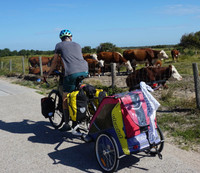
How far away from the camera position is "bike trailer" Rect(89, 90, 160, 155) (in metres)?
3.79

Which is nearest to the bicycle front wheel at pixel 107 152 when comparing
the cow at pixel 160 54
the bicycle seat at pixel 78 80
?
the bicycle seat at pixel 78 80

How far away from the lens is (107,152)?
4.07 metres

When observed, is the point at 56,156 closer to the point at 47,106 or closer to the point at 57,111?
the point at 47,106

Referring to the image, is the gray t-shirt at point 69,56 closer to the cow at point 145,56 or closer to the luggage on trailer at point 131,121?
the luggage on trailer at point 131,121

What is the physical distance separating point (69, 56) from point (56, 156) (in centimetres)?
195

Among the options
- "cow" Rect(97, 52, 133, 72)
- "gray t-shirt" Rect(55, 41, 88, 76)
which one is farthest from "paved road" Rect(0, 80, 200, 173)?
Answer: "cow" Rect(97, 52, 133, 72)

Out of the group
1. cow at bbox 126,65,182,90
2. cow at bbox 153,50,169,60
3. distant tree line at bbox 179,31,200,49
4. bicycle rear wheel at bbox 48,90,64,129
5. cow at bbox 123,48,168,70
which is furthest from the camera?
distant tree line at bbox 179,31,200,49

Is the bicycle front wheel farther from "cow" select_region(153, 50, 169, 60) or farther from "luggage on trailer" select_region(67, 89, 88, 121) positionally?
"cow" select_region(153, 50, 169, 60)

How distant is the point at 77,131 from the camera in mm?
5316

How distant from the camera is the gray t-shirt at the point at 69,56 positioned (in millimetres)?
5254

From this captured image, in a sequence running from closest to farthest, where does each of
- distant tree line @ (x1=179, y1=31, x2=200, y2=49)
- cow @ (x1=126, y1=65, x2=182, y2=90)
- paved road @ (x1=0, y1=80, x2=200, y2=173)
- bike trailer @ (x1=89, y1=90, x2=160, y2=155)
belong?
bike trailer @ (x1=89, y1=90, x2=160, y2=155) < paved road @ (x1=0, y1=80, x2=200, y2=173) < cow @ (x1=126, y1=65, x2=182, y2=90) < distant tree line @ (x1=179, y1=31, x2=200, y2=49)

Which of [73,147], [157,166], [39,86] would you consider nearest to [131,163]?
[157,166]

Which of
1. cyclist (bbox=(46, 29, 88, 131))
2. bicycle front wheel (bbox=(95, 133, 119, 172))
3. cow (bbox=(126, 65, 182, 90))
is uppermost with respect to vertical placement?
cyclist (bbox=(46, 29, 88, 131))

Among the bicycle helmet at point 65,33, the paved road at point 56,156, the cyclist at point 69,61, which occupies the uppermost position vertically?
the bicycle helmet at point 65,33
